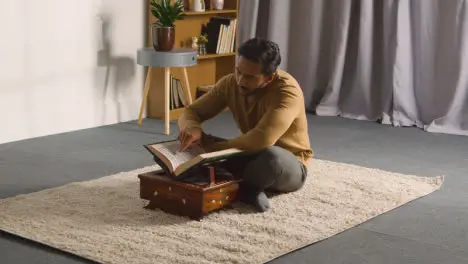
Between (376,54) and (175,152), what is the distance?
2.73m

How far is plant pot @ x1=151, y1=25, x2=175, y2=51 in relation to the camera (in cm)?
453

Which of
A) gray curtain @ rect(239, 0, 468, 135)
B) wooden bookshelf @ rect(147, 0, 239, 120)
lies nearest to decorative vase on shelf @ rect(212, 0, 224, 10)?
wooden bookshelf @ rect(147, 0, 239, 120)

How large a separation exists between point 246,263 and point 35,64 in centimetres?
238

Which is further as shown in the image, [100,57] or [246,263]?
[100,57]

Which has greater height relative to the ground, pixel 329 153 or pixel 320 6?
pixel 320 6

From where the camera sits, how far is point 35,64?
4367 millimetres

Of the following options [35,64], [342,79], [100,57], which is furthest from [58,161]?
[342,79]

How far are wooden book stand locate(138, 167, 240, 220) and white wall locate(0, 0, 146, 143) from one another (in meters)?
1.61

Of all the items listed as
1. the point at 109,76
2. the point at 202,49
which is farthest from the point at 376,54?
the point at 109,76

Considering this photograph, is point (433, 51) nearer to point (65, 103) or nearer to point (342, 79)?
point (342, 79)

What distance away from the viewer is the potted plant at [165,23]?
4.54 m

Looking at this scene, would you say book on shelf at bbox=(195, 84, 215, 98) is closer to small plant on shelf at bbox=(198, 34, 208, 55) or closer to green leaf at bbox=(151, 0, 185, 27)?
small plant on shelf at bbox=(198, 34, 208, 55)

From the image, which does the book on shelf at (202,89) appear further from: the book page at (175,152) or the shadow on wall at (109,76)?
the book page at (175,152)

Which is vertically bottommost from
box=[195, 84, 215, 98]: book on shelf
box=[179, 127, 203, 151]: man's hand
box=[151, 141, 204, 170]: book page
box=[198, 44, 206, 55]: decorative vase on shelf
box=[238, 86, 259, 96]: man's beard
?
box=[195, 84, 215, 98]: book on shelf
